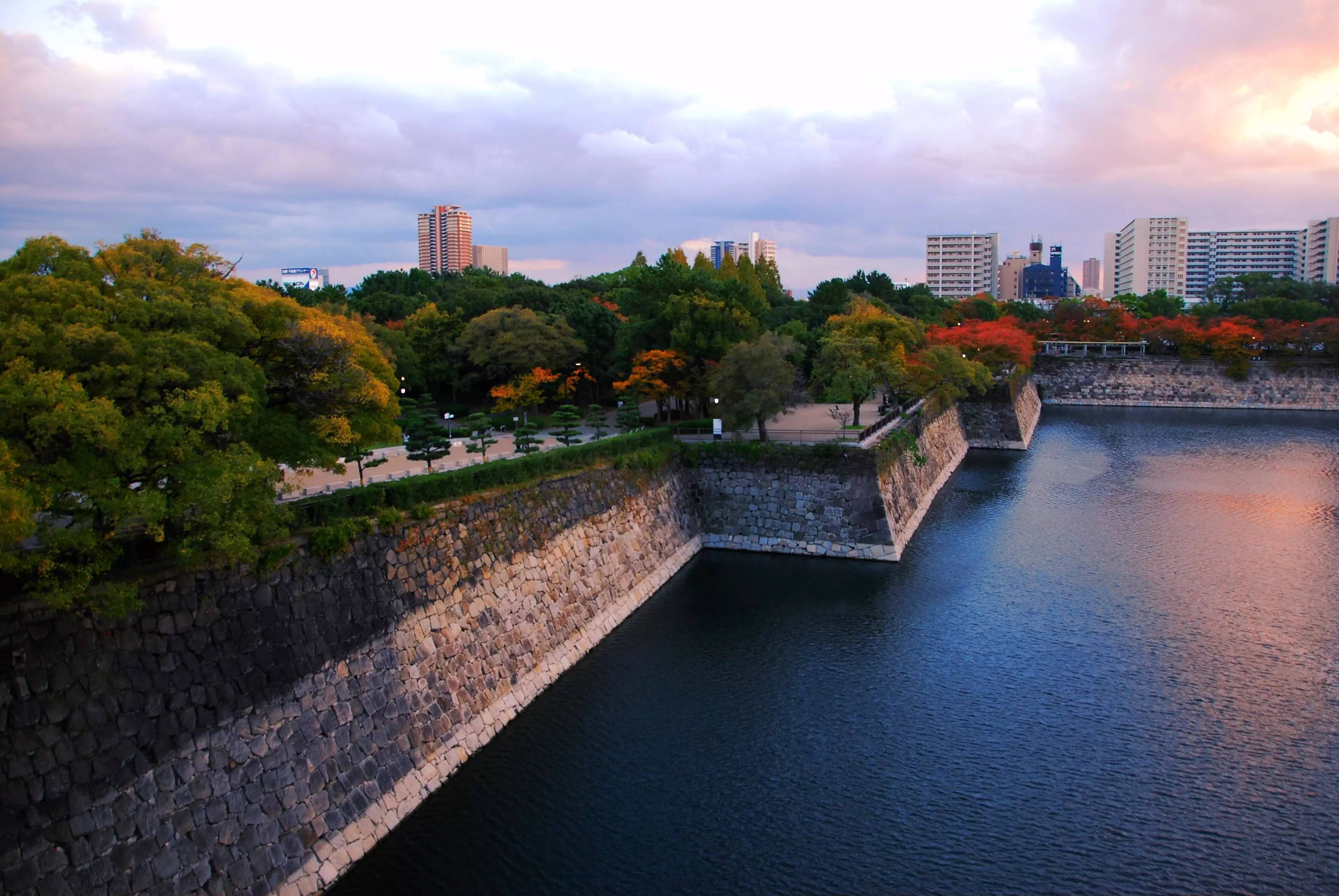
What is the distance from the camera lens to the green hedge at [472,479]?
1716cm

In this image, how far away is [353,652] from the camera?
53.3ft

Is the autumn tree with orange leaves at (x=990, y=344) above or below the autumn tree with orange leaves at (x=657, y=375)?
above

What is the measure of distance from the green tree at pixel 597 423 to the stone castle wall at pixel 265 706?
11939 millimetres

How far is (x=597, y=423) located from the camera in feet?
111

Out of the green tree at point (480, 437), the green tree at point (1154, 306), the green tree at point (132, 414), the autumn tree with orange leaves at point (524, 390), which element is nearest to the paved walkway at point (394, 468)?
the green tree at point (480, 437)

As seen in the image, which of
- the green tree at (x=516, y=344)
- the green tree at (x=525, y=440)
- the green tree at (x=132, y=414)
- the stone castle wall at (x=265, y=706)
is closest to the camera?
the stone castle wall at (x=265, y=706)

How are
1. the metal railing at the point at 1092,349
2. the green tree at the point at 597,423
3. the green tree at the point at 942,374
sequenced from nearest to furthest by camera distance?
the green tree at the point at 597,423
the green tree at the point at 942,374
the metal railing at the point at 1092,349

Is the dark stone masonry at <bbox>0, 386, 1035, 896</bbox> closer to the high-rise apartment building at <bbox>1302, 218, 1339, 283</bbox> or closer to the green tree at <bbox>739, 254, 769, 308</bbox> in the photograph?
the green tree at <bbox>739, 254, 769, 308</bbox>

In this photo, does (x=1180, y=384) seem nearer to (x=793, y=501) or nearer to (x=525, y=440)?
(x=793, y=501)

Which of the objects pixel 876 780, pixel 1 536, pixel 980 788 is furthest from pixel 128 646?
pixel 980 788

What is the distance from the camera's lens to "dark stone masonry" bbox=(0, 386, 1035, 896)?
1150 cm

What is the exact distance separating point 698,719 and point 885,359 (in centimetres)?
3095

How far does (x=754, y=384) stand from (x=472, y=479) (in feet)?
50.2

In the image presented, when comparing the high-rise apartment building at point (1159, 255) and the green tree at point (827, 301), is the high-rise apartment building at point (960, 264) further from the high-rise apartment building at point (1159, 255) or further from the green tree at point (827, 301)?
the green tree at point (827, 301)
